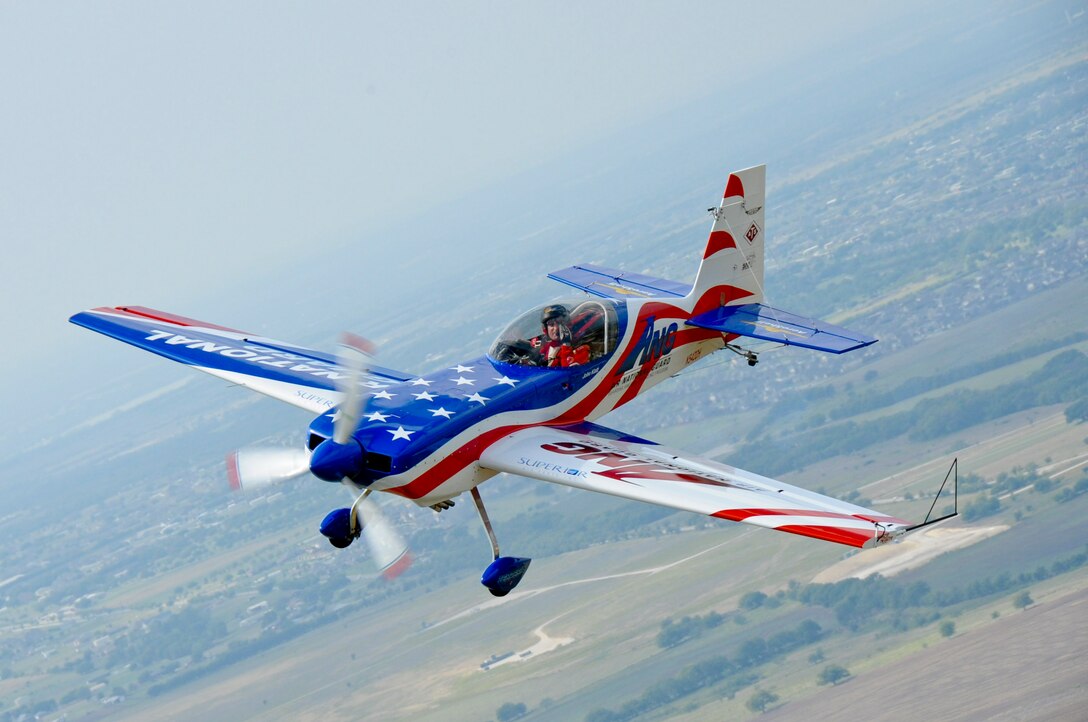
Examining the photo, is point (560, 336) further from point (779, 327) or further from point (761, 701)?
point (761, 701)

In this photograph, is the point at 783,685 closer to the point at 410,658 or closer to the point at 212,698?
the point at 410,658

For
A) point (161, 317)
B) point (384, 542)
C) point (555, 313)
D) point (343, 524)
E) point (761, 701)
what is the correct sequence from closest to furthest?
point (384, 542), point (343, 524), point (555, 313), point (161, 317), point (761, 701)

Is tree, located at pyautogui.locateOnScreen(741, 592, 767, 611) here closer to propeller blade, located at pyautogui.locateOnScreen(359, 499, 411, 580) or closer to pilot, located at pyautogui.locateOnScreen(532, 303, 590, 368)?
pilot, located at pyautogui.locateOnScreen(532, 303, 590, 368)

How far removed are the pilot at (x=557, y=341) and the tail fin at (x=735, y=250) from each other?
4535 mm

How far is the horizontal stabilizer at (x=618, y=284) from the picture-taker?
88.7 feet

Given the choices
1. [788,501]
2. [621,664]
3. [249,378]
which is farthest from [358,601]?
[788,501]

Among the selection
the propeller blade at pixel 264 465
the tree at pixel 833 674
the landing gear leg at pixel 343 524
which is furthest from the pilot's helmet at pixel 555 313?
the tree at pixel 833 674

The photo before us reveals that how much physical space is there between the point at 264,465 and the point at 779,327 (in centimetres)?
1167

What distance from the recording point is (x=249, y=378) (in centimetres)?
2616

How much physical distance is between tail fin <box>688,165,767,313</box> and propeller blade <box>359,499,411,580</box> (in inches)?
394

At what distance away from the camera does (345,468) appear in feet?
62.4

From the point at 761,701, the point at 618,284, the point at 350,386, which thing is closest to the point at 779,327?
the point at 618,284

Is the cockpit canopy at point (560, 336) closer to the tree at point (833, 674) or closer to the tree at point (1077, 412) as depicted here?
the tree at point (833, 674)

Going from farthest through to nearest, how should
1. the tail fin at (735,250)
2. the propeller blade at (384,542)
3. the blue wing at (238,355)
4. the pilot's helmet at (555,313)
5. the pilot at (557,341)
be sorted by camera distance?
the tail fin at (735,250), the blue wing at (238,355), the pilot's helmet at (555,313), the pilot at (557,341), the propeller blade at (384,542)
